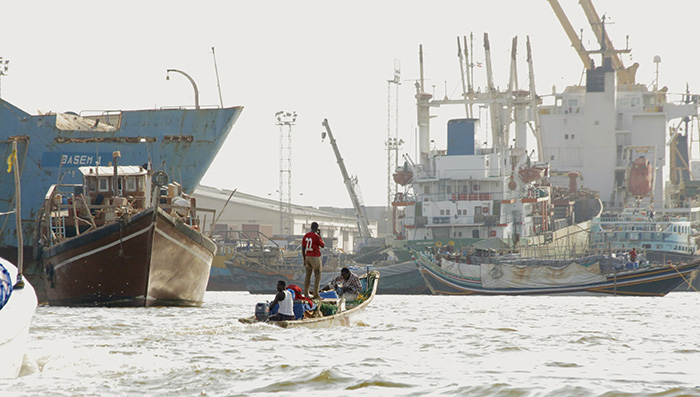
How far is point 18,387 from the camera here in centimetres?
1170

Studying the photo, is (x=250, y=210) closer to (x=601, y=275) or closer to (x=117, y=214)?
(x=601, y=275)

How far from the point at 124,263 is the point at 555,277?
30736 mm

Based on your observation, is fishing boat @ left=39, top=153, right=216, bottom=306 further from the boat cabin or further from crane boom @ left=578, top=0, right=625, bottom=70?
crane boom @ left=578, top=0, right=625, bottom=70

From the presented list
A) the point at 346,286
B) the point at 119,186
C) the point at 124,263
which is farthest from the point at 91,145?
the point at 346,286

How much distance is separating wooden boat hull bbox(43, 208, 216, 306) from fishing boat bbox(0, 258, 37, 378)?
15.4 m

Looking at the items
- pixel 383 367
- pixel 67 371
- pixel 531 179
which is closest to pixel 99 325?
pixel 67 371

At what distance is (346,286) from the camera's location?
2381 centimetres

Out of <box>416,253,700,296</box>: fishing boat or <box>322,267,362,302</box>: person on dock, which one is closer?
<box>322,267,362,302</box>: person on dock

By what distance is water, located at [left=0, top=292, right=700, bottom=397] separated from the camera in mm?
12227

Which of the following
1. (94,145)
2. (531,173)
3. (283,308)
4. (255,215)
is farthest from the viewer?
(255,215)

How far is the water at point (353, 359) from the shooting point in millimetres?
12227

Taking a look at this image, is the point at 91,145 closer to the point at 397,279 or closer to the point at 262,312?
the point at 262,312

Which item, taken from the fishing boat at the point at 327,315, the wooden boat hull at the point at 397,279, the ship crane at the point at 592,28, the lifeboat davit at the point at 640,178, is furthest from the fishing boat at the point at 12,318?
the ship crane at the point at 592,28

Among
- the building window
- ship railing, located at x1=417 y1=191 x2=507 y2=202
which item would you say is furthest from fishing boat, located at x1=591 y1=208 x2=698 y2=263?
the building window
